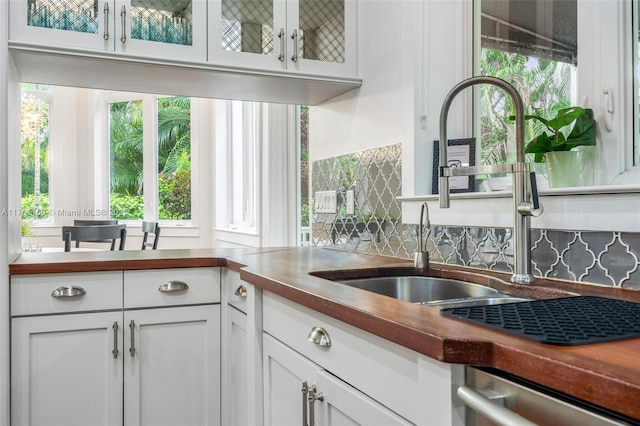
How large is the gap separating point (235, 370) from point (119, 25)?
54.6 inches

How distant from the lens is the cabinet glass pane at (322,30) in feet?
7.30

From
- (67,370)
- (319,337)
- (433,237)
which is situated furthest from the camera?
(67,370)

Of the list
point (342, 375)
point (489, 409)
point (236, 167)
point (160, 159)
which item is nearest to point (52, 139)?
point (160, 159)

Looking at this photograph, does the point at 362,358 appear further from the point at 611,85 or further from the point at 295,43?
the point at 295,43

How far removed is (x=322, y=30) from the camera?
2.26 m

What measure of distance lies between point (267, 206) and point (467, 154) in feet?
5.53

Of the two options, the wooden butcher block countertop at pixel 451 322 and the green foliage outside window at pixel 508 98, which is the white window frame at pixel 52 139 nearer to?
the wooden butcher block countertop at pixel 451 322

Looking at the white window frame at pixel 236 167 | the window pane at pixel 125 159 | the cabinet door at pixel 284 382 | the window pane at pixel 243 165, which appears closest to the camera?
the cabinet door at pixel 284 382

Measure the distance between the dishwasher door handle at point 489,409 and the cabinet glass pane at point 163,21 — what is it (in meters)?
1.75

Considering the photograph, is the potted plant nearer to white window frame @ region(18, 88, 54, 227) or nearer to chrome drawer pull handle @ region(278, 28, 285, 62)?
chrome drawer pull handle @ region(278, 28, 285, 62)

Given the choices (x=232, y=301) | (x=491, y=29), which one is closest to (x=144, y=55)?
(x=232, y=301)

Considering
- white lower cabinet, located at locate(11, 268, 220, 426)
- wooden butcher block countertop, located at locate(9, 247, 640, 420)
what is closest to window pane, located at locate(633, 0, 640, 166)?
wooden butcher block countertop, located at locate(9, 247, 640, 420)

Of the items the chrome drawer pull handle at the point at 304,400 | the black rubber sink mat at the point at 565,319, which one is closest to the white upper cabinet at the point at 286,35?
the chrome drawer pull handle at the point at 304,400

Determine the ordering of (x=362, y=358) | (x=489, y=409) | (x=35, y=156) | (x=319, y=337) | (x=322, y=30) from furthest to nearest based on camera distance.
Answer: (x=35, y=156)
(x=322, y=30)
(x=319, y=337)
(x=362, y=358)
(x=489, y=409)
